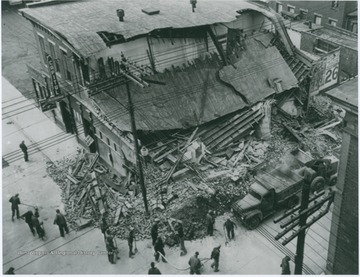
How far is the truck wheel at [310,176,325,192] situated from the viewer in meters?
23.3

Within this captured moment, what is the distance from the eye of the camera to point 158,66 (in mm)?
27250

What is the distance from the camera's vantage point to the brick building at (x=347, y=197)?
14.9 meters

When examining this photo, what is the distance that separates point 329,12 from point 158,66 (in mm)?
23483

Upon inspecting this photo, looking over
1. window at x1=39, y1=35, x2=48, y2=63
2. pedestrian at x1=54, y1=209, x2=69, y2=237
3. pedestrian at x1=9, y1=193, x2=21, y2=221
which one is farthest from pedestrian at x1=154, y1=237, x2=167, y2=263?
window at x1=39, y1=35, x2=48, y2=63

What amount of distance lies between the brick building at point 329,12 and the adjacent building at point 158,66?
41.5 feet

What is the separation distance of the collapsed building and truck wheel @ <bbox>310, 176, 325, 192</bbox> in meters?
3.81

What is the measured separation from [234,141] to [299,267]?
11903 mm

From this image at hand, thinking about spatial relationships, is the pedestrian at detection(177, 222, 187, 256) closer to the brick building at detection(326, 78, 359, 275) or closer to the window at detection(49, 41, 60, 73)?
the brick building at detection(326, 78, 359, 275)

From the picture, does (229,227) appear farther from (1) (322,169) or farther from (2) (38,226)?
(2) (38,226)

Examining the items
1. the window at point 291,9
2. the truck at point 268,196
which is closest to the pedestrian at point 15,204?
the truck at point 268,196

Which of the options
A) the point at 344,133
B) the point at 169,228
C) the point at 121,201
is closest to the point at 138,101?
the point at 121,201

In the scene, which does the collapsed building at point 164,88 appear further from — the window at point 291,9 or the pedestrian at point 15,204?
the window at point 291,9

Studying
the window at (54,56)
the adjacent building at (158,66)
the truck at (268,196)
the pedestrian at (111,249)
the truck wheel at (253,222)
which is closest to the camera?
the pedestrian at (111,249)

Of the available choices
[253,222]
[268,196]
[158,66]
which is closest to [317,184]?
[268,196]
